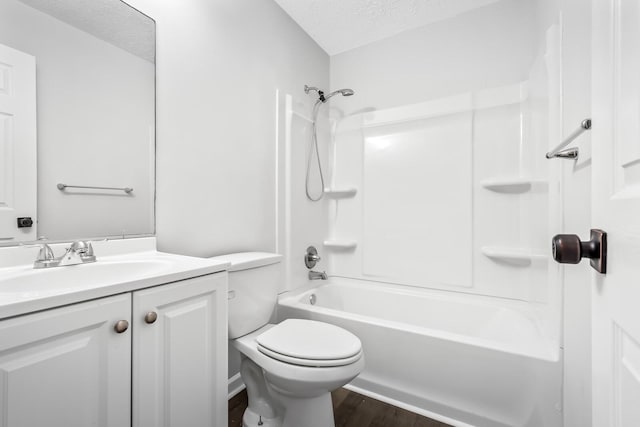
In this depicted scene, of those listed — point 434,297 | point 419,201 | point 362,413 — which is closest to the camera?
point 362,413

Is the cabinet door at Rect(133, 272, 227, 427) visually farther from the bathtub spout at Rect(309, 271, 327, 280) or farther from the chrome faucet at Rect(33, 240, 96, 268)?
the bathtub spout at Rect(309, 271, 327, 280)

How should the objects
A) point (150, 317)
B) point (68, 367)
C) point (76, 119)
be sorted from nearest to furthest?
point (68, 367)
point (150, 317)
point (76, 119)

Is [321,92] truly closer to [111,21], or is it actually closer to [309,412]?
[111,21]

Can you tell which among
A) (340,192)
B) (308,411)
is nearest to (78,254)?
(308,411)

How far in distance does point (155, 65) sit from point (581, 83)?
1.68 metres

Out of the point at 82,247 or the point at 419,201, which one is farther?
the point at 419,201

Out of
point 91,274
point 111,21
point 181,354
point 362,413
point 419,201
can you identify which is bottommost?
point 362,413

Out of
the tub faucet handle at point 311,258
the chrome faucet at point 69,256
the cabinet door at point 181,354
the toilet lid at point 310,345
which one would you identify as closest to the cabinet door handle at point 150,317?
the cabinet door at point 181,354

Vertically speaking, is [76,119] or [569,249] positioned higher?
[76,119]

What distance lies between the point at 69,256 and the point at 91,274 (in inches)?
3.6

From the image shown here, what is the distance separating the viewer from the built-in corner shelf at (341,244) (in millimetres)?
2308

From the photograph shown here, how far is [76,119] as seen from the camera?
107 cm

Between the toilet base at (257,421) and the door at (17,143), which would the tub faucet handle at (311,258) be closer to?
the toilet base at (257,421)

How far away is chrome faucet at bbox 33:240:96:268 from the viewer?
916 mm
